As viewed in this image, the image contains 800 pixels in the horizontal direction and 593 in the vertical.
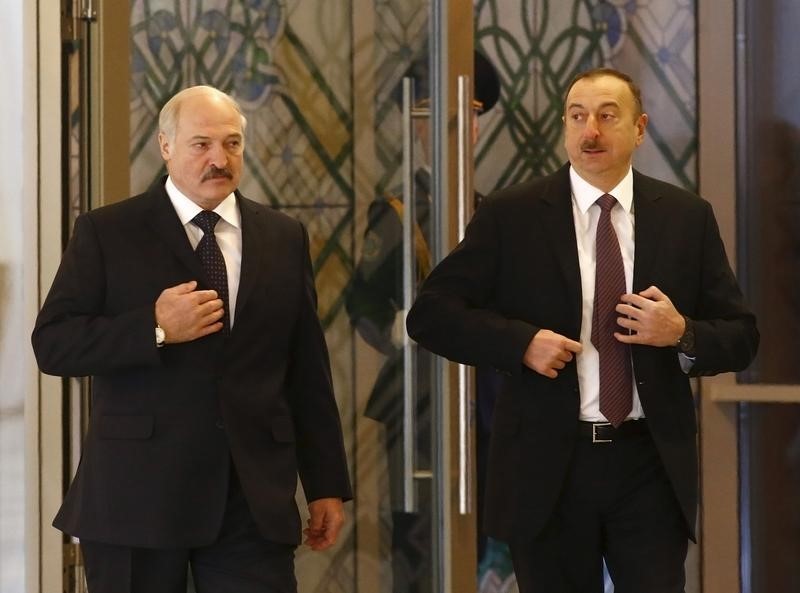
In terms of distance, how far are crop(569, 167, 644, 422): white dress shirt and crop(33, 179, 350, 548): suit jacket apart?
0.61 m

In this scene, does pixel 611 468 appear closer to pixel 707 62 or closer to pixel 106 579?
pixel 106 579

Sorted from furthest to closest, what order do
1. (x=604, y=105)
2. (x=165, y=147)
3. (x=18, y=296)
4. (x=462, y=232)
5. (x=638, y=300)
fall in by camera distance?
(x=462, y=232)
(x=18, y=296)
(x=604, y=105)
(x=165, y=147)
(x=638, y=300)

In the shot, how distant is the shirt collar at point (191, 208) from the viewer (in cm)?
300

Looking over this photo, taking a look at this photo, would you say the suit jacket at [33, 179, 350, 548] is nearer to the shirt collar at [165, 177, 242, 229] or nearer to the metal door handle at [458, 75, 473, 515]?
the shirt collar at [165, 177, 242, 229]

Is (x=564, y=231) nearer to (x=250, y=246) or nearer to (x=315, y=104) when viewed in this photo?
(x=250, y=246)

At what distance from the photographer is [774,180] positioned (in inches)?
181

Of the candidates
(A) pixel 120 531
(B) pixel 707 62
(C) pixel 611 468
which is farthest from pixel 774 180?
(A) pixel 120 531

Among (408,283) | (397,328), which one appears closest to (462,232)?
(408,283)

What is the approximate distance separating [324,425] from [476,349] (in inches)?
14.0

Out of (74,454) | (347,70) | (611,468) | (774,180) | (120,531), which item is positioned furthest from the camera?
(774,180)

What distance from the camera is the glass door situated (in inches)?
154

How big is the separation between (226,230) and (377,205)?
105cm

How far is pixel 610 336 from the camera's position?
119 inches

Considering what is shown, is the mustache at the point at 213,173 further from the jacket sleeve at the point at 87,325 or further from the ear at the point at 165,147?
the jacket sleeve at the point at 87,325
